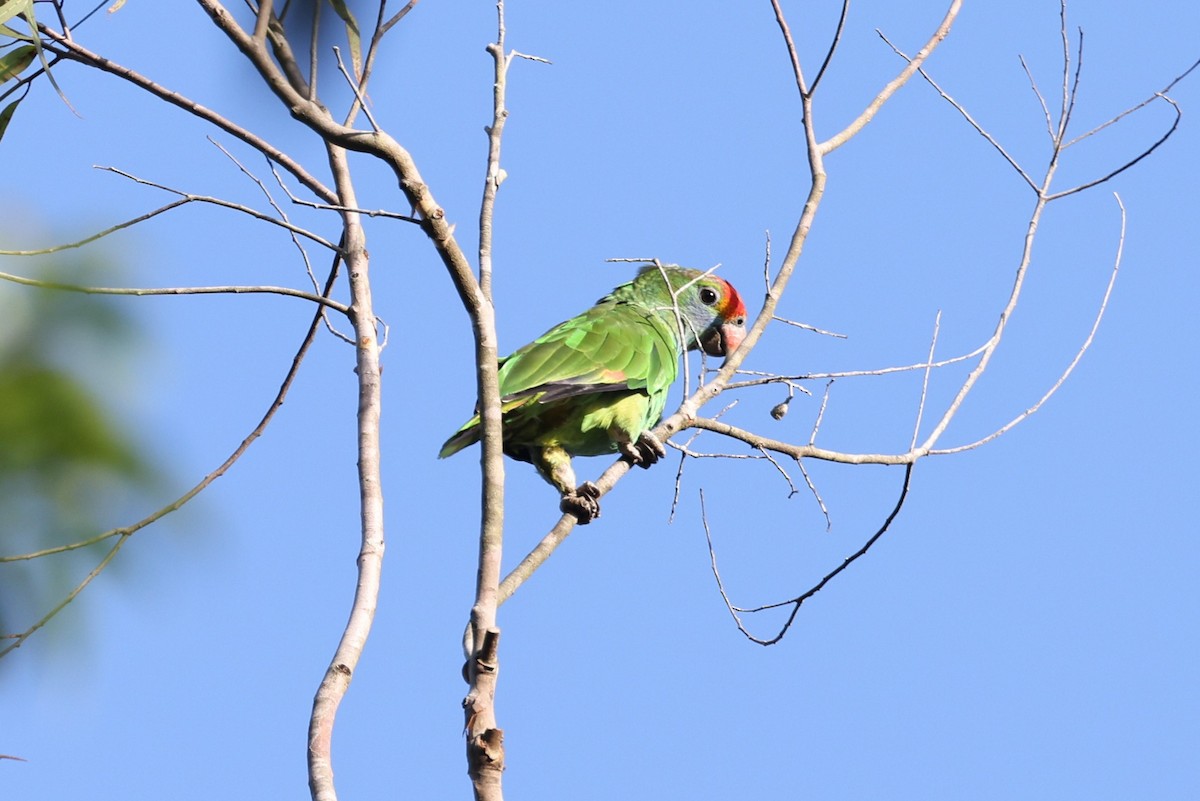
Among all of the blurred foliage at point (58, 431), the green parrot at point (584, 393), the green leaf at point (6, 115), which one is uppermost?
the green parrot at point (584, 393)

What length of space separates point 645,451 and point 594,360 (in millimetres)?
527

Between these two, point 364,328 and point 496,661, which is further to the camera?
point 364,328

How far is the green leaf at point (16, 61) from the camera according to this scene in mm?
3158

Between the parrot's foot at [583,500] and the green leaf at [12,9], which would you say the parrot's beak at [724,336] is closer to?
the parrot's foot at [583,500]

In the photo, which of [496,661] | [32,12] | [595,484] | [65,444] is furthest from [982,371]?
[65,444]

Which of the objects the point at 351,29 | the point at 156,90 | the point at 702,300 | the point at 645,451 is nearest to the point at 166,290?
the point at 156,90

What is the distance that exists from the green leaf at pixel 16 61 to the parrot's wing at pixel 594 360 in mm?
2227

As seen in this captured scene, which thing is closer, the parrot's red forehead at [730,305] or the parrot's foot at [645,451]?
the parrot's foot at [645,451]

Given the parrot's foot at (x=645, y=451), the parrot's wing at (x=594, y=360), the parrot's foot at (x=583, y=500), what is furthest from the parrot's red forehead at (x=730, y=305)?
the parrot's foot at (x=583, y=500)

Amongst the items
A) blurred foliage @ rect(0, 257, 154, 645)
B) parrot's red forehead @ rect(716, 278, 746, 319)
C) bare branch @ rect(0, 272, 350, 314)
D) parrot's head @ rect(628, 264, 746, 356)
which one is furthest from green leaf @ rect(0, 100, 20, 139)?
parrot's red forehead @ rect(716, 278, 746, 319)

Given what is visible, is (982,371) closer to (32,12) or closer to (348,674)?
(348,674)

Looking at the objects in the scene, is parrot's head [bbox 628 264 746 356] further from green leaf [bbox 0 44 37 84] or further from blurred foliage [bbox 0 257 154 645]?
blurred foliage [bbox 0 257 154 645]

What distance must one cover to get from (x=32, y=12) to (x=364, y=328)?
1404 millimetres

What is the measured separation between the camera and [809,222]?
4.06 m
